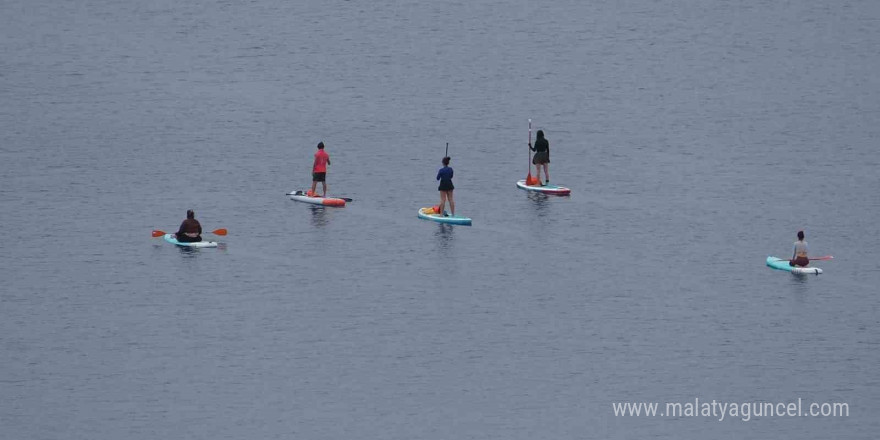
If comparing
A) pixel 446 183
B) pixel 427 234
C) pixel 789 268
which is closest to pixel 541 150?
pixel 446 183

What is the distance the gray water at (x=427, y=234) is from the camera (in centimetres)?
5512

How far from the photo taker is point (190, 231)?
2702 inches

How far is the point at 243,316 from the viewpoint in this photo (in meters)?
61.2

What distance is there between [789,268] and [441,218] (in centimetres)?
1384

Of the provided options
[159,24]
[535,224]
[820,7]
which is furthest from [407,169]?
[820,7]

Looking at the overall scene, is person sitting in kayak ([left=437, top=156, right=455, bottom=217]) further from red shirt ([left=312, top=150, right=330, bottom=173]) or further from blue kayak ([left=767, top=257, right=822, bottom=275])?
blue kayak ([left=767, top=257, right=822, bottom=275])

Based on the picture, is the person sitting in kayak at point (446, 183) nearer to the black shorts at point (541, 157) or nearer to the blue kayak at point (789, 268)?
the black shorts at point (541, 157)

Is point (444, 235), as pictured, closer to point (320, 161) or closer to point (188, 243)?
point (320, 161)

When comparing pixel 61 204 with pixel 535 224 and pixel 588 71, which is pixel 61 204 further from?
pixel 588 71

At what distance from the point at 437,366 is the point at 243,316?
759cm

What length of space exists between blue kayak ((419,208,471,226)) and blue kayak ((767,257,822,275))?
11.9 meters

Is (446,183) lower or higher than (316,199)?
higher

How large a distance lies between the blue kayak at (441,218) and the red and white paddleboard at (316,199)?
368cm

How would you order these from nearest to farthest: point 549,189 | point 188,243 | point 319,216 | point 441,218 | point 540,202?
point 188,243 < point 441,218 < point 319,216 < point 540,202 < point 549,189
